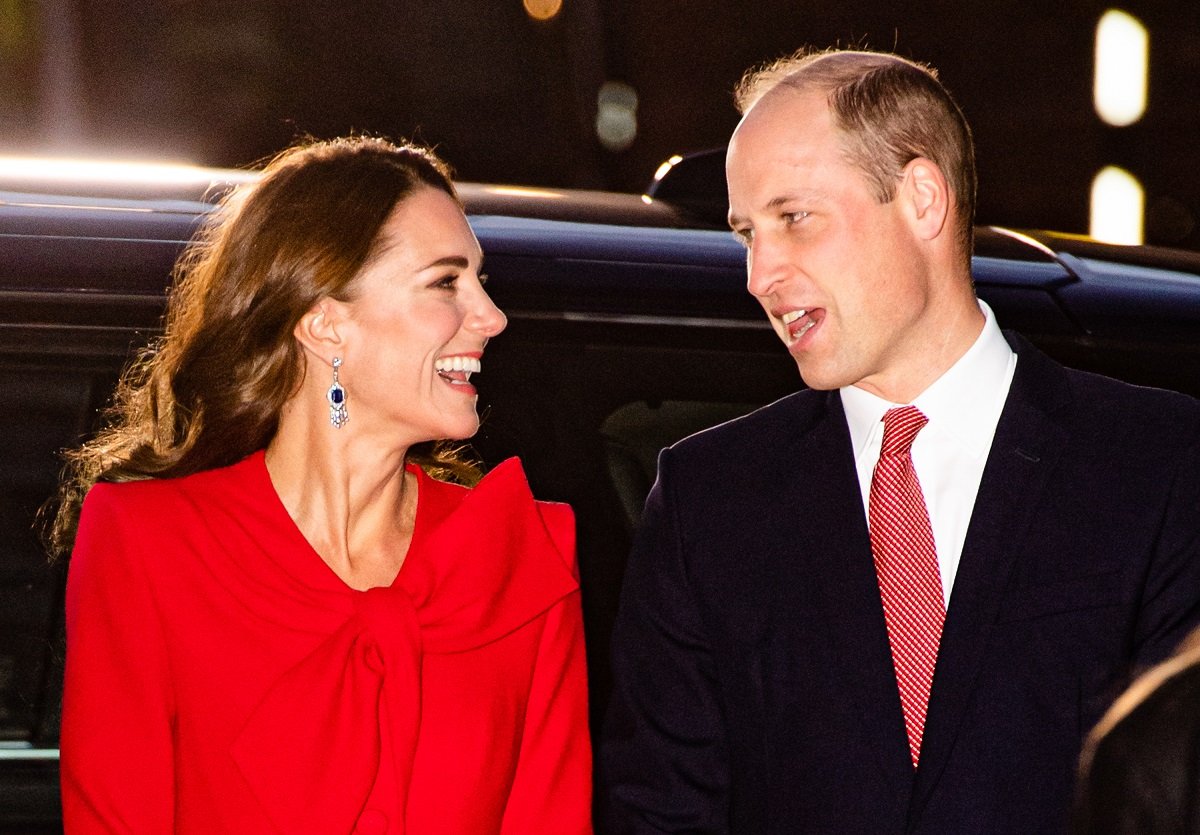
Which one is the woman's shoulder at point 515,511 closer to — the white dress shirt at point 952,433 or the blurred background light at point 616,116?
the white dress shirt at point 952,433

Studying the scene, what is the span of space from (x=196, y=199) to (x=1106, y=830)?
6.51ft

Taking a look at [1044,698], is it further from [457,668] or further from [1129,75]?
[1129,75]

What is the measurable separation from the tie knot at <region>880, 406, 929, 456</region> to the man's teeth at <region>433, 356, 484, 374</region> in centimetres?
64

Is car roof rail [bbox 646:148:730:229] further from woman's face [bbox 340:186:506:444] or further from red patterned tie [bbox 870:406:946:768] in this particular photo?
red patterned tie [bbox 870:406:946:768]

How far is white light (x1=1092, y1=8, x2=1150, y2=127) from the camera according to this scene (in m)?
8.70

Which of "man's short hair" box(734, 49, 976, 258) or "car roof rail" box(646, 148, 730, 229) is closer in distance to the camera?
"man's short hair" box(734, 49, 976, 258)

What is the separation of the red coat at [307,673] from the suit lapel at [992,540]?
673 millimetres

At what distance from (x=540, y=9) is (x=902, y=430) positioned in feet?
12.8

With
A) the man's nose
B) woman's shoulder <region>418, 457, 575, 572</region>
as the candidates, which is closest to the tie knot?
the man's nose

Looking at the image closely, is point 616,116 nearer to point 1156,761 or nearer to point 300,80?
point 300,80

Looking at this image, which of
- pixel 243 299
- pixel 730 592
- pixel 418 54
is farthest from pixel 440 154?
pixel 730 592

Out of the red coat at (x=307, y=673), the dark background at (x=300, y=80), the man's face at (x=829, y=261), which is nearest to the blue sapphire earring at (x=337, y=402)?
the red coat at (x=307, y=673)

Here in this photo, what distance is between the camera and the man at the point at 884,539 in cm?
221

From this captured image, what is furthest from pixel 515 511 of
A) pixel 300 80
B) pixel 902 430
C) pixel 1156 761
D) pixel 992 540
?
pixel 300 80
